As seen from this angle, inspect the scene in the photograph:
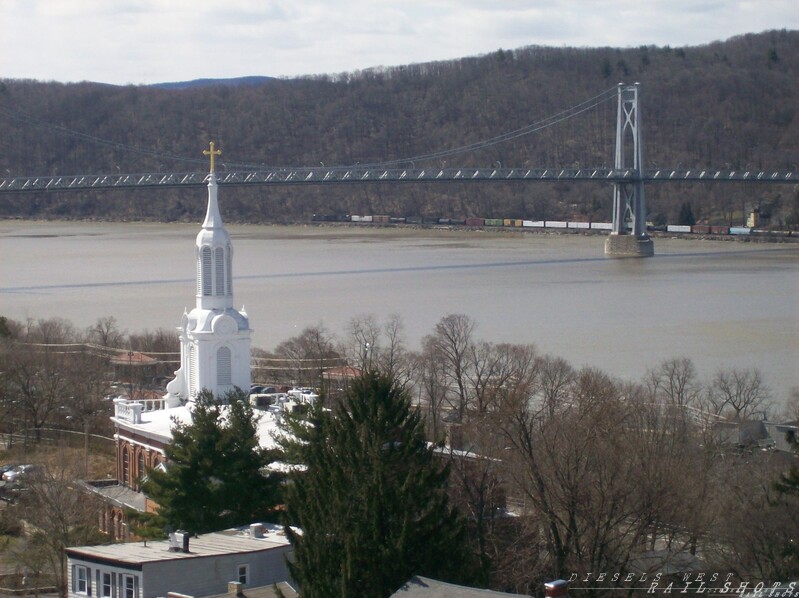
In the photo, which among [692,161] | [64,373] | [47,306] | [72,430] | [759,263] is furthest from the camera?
[692,161]

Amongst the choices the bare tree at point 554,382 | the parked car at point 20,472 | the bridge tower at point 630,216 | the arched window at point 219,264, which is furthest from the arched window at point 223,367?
the bridge tower at point 630,216

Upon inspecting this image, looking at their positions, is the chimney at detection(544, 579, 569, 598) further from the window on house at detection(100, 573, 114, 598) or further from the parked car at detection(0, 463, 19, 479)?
the parked car at detection(0, 463, 19, 479)

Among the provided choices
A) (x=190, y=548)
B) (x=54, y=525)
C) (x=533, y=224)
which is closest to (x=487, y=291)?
(x=54, y=525)

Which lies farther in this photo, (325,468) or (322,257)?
(322,257)

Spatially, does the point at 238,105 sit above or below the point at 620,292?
above

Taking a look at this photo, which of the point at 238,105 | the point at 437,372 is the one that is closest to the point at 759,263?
the point at 437,372

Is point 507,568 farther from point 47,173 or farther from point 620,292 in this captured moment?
point 47,173

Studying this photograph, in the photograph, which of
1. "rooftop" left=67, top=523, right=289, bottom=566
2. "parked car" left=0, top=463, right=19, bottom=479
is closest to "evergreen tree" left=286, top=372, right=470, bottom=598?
"rooftop" left=67, top=523, right=289, bottom=566

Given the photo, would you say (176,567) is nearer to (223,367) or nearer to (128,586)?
A: (128,586)
